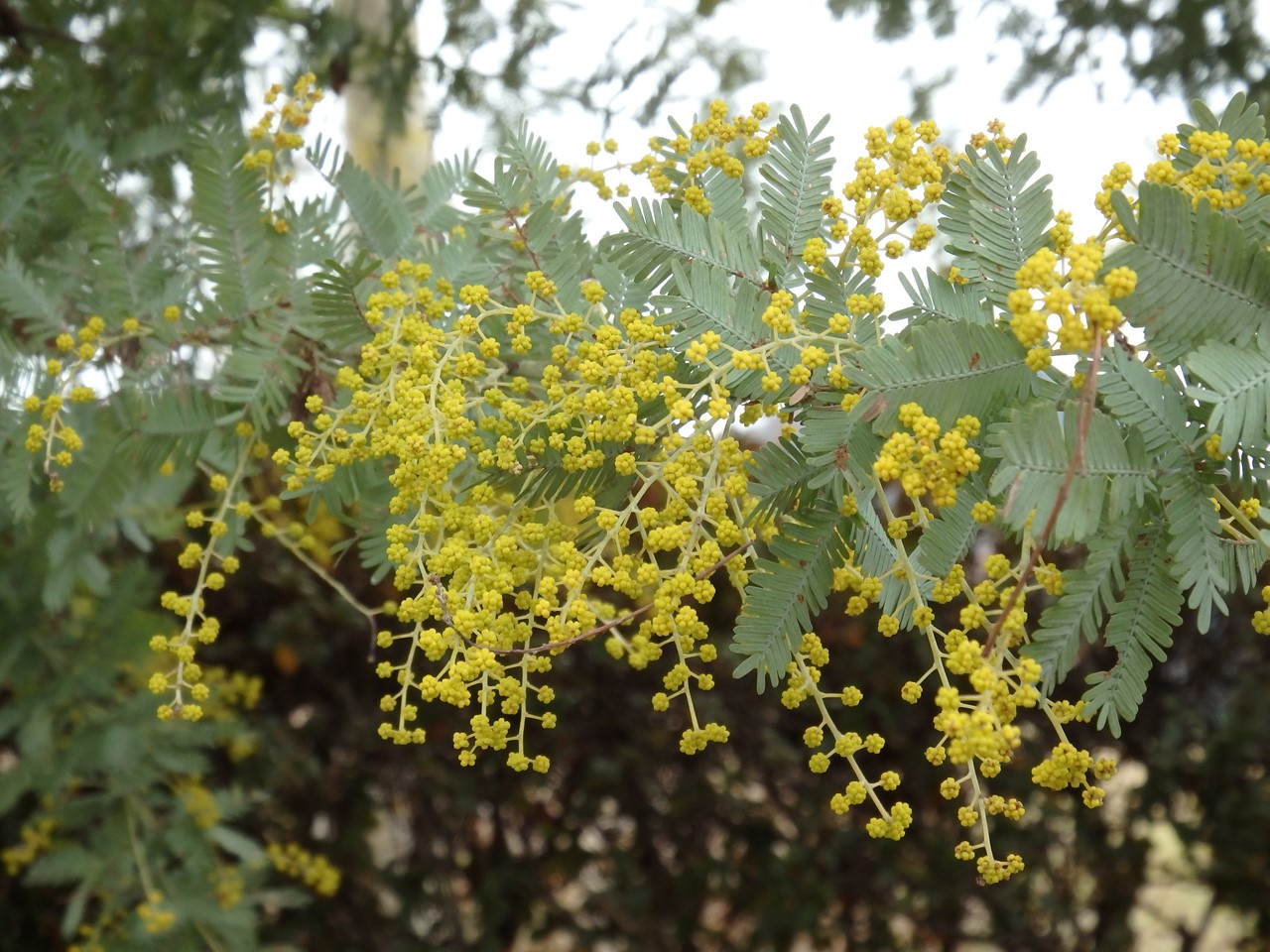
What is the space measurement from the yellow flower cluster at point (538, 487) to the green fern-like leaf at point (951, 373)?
13cm

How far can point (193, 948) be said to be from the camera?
7.93ft

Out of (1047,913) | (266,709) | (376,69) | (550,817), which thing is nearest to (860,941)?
(1047,913)

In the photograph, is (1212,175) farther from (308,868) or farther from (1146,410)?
(308,868)

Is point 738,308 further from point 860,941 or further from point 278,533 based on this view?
point 860,941

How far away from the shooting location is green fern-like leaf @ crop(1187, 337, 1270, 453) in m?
0.88

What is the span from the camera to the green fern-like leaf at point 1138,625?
0.98 m

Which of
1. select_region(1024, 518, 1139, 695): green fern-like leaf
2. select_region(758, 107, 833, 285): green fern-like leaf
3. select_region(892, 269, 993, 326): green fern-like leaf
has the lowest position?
select_region(1024, 518, 1139, 695): green fern-like leaf

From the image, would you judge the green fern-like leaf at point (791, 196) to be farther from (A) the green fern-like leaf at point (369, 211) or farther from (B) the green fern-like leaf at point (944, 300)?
(A) the green fern-like leaf at point (369, 211)

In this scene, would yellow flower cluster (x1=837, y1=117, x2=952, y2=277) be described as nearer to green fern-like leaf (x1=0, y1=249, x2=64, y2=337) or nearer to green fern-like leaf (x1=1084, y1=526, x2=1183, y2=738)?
green fern-like leaf (x1=1084, y1=526, x2=1183, y2=738)

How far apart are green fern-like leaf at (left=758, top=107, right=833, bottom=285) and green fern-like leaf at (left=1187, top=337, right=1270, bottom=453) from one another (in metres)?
0.40

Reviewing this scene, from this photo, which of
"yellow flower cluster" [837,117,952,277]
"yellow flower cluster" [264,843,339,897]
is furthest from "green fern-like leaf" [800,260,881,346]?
"yellow flower cluster" [264,843,339,897]

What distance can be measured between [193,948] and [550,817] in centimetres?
157

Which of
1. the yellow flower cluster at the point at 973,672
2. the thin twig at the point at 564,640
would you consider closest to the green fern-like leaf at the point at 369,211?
the thin twig at the point at 564,640

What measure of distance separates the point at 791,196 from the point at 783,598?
0.40 metres
